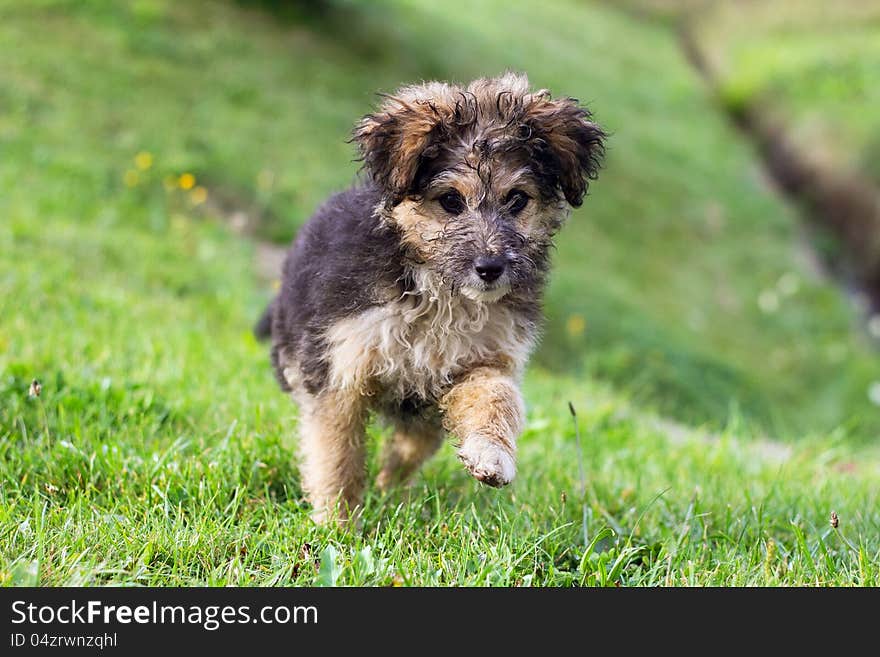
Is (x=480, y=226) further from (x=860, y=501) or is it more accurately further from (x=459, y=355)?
(x=860, y=501)

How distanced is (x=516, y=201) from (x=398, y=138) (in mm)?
568

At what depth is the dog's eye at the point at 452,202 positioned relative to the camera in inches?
156

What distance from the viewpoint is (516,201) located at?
4035mm

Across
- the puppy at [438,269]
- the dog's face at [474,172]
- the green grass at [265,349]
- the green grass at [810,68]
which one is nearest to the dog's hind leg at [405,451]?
the green grass at [265,349]

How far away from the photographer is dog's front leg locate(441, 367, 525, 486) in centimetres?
344

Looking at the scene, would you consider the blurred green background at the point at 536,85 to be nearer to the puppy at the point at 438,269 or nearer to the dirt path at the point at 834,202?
the dirt path at the point at 834,202

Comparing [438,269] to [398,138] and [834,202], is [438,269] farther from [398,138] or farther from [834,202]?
[834,202]

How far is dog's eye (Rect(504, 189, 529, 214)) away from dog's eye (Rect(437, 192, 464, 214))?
20cm

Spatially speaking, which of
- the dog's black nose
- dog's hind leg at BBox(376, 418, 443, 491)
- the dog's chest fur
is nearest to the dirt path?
dog's hind leg at BBox(376, 418, 443, 491)

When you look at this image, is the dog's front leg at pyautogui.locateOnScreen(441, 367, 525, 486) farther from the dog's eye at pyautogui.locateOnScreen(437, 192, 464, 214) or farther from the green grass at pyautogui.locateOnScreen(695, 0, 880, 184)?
Result: the green grass at pyautogui.locateOnScreen(695, 0, 880, 184)

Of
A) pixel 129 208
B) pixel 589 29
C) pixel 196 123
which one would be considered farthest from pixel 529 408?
pixel 589 29

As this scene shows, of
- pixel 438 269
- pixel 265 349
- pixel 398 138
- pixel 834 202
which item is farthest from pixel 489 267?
pixel 834 202

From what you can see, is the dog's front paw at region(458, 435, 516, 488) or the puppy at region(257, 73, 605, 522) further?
the puppy at region(257, 73, 605, 522)

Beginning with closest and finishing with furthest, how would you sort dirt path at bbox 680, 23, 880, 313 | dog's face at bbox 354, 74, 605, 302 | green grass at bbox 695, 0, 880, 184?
1. dog's face at bbox 354, 74, 605, 302
2. dirt path at bbox 680, 23, 880, 313
3. green grass at bbox 695, 0, 880, 184
